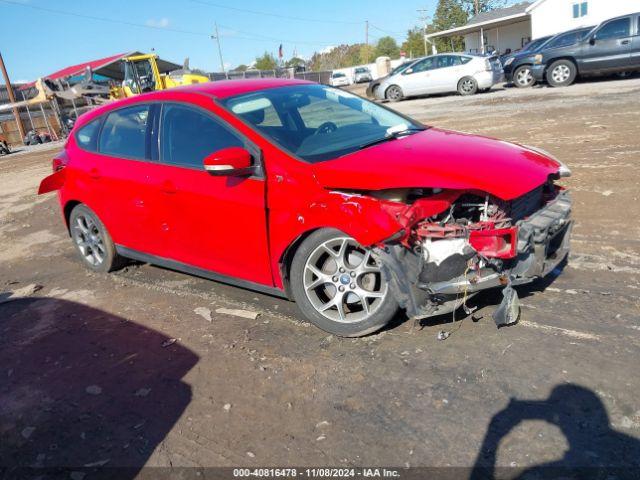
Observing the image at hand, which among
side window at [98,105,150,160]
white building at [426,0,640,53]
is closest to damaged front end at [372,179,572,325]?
side window at [98,105,150,160]

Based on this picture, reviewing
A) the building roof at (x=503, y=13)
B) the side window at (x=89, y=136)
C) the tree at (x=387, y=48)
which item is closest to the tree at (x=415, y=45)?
the tree at (x=387, y=48)

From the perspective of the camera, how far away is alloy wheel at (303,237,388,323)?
3475mm

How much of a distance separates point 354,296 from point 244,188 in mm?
1078

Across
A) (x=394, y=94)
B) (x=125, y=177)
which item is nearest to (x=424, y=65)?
(x=394, y=94)

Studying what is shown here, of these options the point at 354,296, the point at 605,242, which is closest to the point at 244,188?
the point at 354,296

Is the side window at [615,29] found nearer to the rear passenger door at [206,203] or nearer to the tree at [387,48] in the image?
the rear passenger door at [206,203]

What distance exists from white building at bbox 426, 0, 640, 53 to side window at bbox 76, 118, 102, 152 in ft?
111

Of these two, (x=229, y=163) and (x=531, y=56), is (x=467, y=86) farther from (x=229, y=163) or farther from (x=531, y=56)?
(x=229, y=163)

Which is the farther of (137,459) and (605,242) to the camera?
(605,242)

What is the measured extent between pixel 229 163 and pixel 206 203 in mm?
581

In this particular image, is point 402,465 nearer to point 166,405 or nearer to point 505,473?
point 505,473

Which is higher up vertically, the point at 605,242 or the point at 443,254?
the point at 443,254

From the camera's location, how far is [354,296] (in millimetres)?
3580

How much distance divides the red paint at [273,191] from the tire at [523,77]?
50.9 ft
